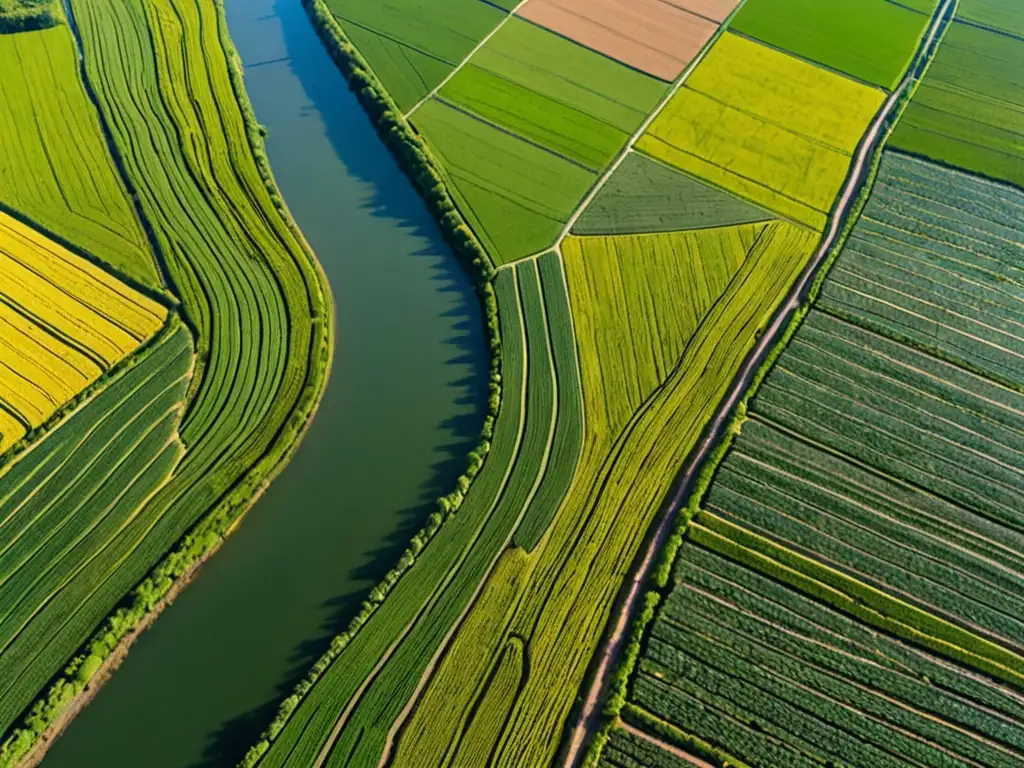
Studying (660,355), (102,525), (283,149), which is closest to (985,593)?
(660,355)

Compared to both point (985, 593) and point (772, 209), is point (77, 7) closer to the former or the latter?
point (772, 209)

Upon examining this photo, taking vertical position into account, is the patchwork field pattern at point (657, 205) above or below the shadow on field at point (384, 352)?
above

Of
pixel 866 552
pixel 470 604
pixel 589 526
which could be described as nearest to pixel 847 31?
pixel 866 552

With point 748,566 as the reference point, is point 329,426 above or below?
below

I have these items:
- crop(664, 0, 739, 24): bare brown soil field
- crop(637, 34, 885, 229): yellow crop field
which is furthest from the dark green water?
crop(664, 0, 739, 24): bare brown soil field

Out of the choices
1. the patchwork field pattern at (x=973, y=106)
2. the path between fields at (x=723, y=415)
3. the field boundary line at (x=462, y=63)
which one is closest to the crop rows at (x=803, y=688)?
the path between fields at (x=723, y=415)

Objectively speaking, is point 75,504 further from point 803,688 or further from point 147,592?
point 803,688

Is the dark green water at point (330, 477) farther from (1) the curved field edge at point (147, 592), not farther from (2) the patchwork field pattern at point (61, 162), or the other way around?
(2) the patchwork field pattern at point (61, 162)
